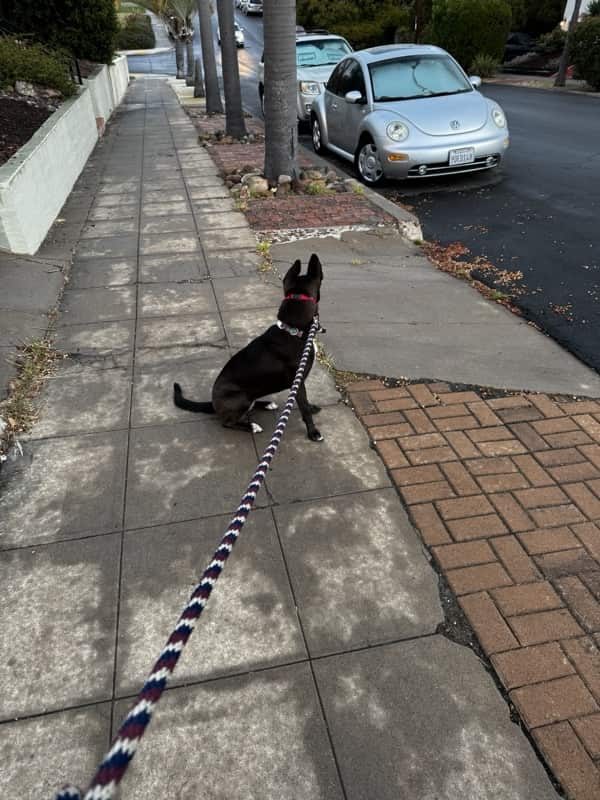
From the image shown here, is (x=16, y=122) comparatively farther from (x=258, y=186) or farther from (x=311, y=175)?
(x=311, y=175)

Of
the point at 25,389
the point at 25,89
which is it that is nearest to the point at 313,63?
the point at 25,89

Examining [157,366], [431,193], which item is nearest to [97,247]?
[157,366]

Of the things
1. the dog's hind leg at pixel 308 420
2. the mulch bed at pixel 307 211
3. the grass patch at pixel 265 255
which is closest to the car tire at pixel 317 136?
the mulch bed at pixel 307 211

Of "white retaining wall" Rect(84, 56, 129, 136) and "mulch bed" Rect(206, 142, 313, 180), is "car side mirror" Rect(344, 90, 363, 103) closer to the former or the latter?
"mulch bed" Rect(206, 142, 313, 180)

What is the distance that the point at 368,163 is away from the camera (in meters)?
9.62

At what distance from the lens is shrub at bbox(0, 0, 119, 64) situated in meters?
14.3

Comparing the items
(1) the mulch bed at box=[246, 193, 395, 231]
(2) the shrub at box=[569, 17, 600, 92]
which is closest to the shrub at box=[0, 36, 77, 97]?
(1) the mulch bed at box=[246, 193, 395, 231]

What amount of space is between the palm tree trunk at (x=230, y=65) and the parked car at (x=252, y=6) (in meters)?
44.4

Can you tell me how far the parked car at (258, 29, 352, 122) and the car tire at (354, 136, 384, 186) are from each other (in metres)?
4.22

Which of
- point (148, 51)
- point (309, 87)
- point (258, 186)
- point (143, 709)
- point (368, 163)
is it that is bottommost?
point (258, 186)

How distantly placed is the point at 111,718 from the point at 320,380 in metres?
2.73

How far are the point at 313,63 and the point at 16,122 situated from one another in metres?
8.19

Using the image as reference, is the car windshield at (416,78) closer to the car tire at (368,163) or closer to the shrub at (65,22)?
the car tire at (368,163)

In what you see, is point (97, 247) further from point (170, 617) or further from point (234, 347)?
point (170, 617)
